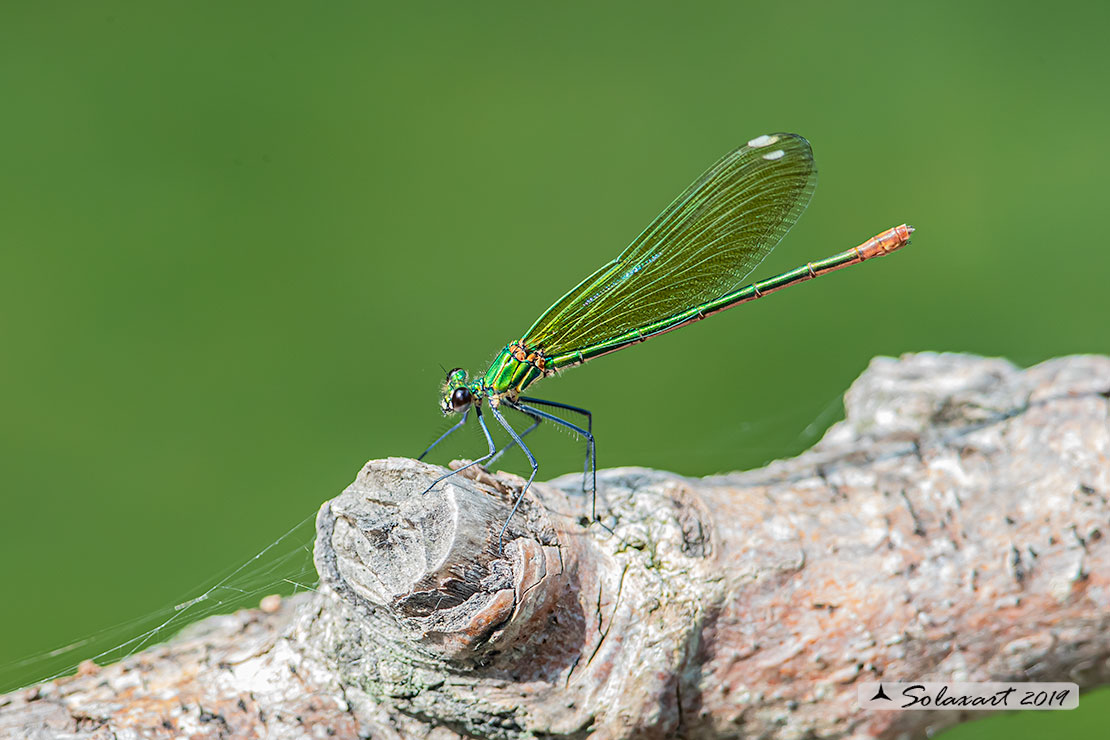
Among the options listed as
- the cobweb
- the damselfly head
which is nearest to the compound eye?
the damselfly head

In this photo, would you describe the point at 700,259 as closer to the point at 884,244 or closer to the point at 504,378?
the point at 884,244

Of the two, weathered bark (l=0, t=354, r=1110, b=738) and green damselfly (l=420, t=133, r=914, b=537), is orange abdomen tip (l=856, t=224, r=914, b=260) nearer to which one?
green damselfly (l=420, t=133, r=914, b=537)

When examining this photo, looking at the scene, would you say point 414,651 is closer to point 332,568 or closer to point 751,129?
point 332,568

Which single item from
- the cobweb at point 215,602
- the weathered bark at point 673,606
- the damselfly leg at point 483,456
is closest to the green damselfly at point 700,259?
the damselfly leg at point 483,456

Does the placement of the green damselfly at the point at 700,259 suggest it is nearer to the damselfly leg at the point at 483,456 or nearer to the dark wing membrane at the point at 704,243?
the dark wing membrane at the point at 704,243

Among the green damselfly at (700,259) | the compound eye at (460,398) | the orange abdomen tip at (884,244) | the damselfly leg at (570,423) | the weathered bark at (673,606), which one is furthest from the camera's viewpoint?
the orange abdomen tip at (884,244)

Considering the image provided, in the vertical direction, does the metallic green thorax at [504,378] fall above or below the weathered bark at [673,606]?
above
